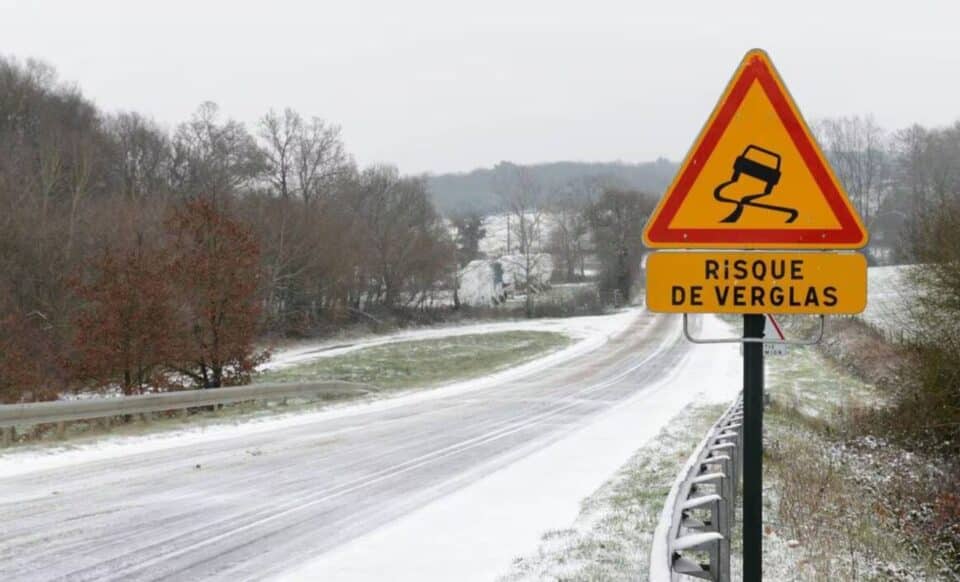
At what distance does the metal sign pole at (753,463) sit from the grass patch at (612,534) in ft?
12.3

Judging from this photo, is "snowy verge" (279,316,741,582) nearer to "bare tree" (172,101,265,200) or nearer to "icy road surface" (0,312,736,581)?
"icy road surface" (0,312,736,581)

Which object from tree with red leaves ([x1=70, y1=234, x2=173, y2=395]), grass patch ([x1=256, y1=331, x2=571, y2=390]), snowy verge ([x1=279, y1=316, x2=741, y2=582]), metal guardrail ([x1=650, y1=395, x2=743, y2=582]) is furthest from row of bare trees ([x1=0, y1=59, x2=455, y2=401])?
metal guardrail ([x1=650, y1=395, x2=743, y2=582])

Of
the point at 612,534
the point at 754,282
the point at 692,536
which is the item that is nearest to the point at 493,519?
the point at 612,534

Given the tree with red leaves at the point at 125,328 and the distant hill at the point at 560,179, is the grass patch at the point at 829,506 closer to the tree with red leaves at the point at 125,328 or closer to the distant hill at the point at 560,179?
the tree with red leaves at the point at 125,328

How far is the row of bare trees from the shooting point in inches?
1019

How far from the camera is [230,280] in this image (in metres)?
27.4

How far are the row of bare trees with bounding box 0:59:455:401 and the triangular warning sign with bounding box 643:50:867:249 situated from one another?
24.2 m

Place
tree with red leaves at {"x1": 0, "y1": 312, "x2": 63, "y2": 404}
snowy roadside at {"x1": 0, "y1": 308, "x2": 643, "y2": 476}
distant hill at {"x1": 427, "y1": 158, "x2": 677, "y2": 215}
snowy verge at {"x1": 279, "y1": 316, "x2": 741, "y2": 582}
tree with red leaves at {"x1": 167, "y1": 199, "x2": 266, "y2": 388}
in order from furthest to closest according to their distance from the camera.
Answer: distant hill at {"x1": 427, "y1": 158, "x2": 677, "y2": 215}
tree with red leaves at {"x1": 167, "y1": 199, "x2": 266, "y2": 388}
tree with red leaves at {"x1": 0, "y1": 312, "x2": 63, "y2": 404}
snowy roadside at {"x1": 0, "y1": 308, "x2": 643, "y2": 476}
snowy verge at {"x1": 279, "y1": 316, "x2": 741, "y2": 582}

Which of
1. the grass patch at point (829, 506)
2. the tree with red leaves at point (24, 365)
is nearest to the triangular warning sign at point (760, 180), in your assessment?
the grass patch at point (829, 506)

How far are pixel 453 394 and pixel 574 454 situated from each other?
1294 cm

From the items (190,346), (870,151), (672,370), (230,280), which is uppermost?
(870,151)

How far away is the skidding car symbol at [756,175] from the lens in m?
3.80

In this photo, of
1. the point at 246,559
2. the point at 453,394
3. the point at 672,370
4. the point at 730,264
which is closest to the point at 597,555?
the point at 246,559

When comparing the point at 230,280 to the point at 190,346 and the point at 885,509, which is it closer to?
the point at 190,346
